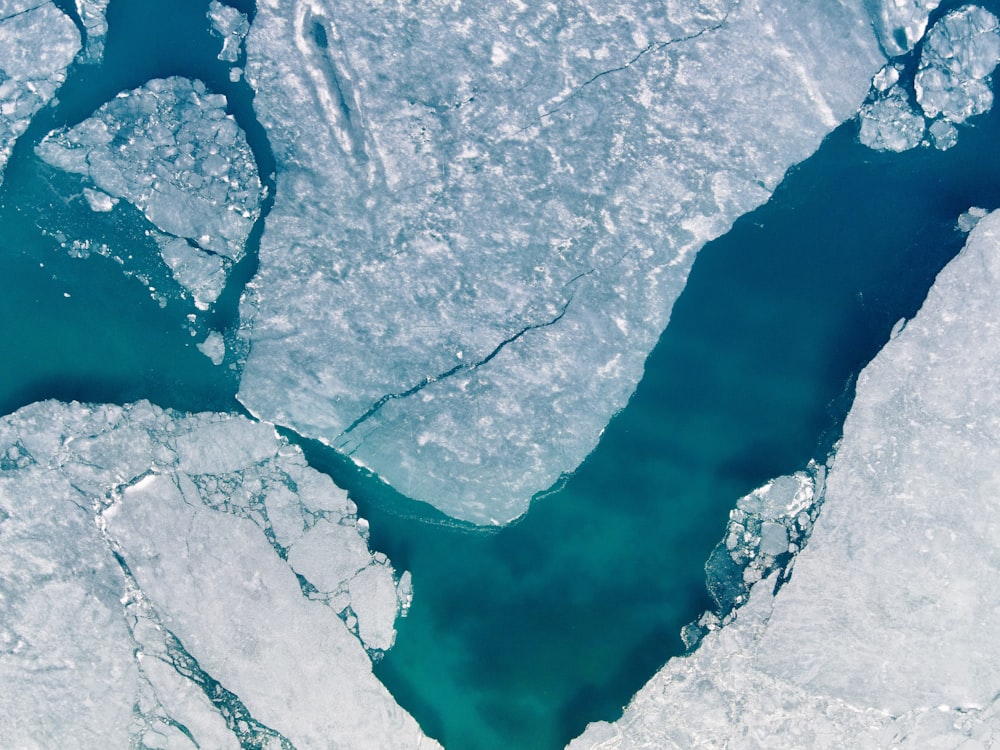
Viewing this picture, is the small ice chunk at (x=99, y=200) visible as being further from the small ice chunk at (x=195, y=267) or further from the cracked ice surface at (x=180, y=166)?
the small ice chunk at (x=195, y=267)

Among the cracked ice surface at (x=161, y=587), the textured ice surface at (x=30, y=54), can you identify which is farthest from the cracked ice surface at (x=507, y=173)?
the textured ice surface at (x=30, y=54)

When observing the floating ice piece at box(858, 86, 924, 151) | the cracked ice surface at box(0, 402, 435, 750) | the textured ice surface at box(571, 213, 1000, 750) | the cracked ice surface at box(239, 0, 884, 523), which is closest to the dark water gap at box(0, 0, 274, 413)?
the cracked ice surface at box(0, 402, 435, 750)

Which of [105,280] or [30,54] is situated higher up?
[30,54]

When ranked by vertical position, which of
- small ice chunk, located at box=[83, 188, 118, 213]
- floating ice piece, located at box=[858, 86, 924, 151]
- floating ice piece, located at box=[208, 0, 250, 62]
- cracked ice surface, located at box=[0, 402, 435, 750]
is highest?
floating ice piece, located at box=[858, 86, 924, 151]

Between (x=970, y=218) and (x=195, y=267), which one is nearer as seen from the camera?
(x=970, y=218)

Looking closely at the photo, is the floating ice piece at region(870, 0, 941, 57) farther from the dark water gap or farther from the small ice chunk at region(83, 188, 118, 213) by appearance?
the small ice chunk at region(83, 188, 118, 213)

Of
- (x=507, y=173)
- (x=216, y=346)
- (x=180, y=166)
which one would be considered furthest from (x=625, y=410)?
(x=180, y=166)

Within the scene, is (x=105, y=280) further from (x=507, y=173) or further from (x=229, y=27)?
(x=507, y=173)
